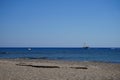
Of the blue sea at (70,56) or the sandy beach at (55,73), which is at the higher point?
the sandy beach at (55,73)

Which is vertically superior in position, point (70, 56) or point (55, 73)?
point (55, 73)

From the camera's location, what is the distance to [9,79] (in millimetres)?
17547

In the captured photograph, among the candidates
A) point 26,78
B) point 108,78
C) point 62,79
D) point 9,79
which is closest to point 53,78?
point 62,79

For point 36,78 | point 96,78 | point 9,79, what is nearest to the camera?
point 9,79

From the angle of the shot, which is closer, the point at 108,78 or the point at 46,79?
the point at 46,79

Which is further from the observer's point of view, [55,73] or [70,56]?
[70,56]

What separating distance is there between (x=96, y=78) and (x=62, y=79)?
3197 millimetres

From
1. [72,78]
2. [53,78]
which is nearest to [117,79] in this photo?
[72,78]

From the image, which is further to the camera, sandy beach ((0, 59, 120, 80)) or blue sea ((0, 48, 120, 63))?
blue sea ((0, 48, 120, 63))

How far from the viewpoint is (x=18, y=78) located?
18.1 meters

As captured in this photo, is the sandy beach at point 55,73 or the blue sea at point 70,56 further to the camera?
the blue sea at point 70,56

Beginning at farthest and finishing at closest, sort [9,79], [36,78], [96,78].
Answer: [96,78], [36,78], [9,79]

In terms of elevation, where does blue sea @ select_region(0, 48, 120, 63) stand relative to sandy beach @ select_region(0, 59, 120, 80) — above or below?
below

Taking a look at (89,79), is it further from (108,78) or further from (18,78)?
(18,78)
